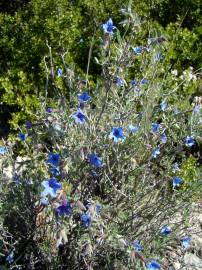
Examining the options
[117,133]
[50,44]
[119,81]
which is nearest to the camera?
[117,133]

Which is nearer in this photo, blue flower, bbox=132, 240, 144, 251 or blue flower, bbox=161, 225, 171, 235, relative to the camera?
blue flower, bbox=132, 240, 144, 251

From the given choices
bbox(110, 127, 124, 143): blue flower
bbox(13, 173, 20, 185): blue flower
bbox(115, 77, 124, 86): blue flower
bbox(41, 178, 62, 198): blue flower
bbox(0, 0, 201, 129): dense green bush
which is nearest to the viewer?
bbox(41, 178, 62, 198): blue flower

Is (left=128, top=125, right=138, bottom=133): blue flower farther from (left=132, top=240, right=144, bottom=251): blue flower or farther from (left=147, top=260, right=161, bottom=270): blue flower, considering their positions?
(left=147, top=260, right=161, bottom=270): blue flower

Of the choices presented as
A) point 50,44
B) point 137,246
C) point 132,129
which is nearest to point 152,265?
point 137,246

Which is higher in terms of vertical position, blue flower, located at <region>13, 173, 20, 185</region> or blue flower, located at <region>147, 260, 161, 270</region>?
blue flower, located at <region>13, 173, 20, 185</region>

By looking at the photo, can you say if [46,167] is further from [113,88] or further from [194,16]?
[194,16]

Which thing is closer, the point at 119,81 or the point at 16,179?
the point at 119,81

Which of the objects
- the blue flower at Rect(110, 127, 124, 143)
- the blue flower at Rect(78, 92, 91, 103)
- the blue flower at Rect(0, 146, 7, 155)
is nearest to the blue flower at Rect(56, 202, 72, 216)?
the blue flower at Rect(110, 127, 124, 143)

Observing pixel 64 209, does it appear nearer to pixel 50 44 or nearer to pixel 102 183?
pixel 102 183

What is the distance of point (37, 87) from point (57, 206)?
7.44 ft

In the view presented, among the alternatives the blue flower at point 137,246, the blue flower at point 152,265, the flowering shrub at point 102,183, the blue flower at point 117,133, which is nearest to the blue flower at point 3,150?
the flowering shrub at point 102,183

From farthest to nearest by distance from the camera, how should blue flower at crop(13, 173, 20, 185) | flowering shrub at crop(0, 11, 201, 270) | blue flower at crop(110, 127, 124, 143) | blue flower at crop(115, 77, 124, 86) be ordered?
blue flower at crop(13, 173, 20, 185), blue flower at crop(115, 77, 124, 86), flowering shrub at crop(0, 11, 201, 270), blue flower at crop(110, 127, 124, 143)

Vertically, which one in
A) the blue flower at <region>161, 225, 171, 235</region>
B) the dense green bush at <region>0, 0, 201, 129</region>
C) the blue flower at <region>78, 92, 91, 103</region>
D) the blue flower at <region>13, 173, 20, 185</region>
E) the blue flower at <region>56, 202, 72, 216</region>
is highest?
the dense green bush at <region>0, 0, 201, 129</region>

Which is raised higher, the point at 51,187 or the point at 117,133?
the point at 117,133
